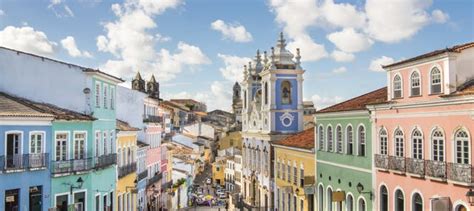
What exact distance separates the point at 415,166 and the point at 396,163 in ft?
4.96

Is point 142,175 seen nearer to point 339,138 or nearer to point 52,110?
point 52,110

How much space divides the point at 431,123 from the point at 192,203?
50249 millimetres

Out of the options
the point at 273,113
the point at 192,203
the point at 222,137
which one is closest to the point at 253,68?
the point at 273,113

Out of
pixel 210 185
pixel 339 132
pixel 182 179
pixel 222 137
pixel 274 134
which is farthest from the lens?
pixel 222 137

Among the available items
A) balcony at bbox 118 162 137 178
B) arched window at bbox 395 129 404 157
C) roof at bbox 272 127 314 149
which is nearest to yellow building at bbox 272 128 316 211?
roof at bbox 272 127 314 149

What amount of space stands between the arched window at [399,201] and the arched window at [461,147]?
14.3ft

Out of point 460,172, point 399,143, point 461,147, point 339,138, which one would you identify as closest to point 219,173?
point 339,138

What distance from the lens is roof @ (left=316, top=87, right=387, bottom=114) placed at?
25536mm

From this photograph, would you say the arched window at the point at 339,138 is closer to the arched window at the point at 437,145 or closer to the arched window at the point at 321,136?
the arched window at the point at 321,136

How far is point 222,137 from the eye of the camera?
4313 inches

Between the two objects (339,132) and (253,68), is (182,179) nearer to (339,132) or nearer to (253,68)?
(253,68)

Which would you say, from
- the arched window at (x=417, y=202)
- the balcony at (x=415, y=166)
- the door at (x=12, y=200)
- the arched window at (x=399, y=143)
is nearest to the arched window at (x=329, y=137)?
the arched window at (x=399, y=143)

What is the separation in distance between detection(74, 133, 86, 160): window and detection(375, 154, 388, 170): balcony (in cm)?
1266

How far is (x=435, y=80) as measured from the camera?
2002cm
